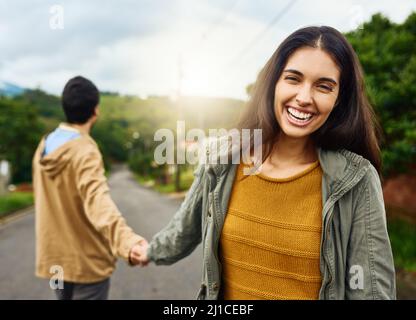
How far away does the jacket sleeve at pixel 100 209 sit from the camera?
2.22 m

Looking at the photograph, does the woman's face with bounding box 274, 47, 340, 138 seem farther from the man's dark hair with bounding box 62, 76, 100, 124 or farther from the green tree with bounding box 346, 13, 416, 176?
the green tree with bounding box 346, 13, 416, 176

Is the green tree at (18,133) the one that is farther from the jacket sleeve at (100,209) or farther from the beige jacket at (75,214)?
the jacket sleeve at (100,209)

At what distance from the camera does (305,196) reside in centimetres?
152

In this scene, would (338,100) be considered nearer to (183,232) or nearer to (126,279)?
(183,232)

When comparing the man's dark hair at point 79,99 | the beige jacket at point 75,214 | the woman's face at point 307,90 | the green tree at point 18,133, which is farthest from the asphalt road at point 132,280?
the green tree at point 18,133

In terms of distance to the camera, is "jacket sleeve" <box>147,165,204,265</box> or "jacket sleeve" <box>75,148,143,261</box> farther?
"jacket sleeve" <box>75,148,143,261</box>

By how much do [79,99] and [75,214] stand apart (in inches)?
26.6

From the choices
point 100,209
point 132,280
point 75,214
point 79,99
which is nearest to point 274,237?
point 100,209

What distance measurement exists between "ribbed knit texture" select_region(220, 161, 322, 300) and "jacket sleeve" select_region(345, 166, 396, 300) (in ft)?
0.41

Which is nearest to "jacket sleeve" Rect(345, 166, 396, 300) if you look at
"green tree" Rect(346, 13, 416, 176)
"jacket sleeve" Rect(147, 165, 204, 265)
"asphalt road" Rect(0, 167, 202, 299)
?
"jacket sleeve" Rect(147, 165, 204, 265)

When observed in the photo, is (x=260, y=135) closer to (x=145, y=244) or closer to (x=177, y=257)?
(x=177, y=257)

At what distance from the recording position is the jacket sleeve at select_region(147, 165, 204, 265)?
171 centimetres

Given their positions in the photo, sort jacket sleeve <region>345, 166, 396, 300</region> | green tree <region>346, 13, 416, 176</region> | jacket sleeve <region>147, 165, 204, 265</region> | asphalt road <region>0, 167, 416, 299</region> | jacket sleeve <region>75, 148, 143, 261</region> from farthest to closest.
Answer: green tree <region>346, 13, 416, 176</region> < asphalt road <region>0, 167, 416, 299</region> < jacket sleeve <region>75, 148, 143, 261</region> < jacket sleeve <region>147, 165, 204, 265</region> < jacket sleeve <region>345, 166, 396, 300</region>
